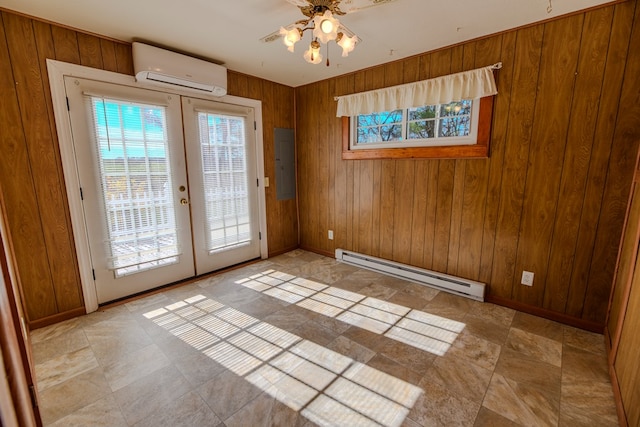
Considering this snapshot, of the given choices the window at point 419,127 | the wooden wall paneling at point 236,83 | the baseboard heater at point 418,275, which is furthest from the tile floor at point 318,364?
the wooden wall paneling at point 236,83

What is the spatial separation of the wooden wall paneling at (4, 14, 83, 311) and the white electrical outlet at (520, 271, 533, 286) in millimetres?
3951

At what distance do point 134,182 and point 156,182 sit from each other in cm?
19

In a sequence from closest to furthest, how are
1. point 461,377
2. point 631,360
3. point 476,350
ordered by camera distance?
point 631,360, point 461,377, point 476,350

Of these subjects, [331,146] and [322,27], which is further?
[331,146]

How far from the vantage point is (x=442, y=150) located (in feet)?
9.33

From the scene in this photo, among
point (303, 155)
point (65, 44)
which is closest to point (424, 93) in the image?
point (303, 155)

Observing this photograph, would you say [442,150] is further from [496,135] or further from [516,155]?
[516,155]

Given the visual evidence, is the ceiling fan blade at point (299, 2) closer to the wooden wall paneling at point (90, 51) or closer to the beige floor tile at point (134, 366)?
the wooden wall paneling at point (90, 51)

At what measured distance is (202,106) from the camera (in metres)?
3.09

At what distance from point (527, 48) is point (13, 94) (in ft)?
13.1

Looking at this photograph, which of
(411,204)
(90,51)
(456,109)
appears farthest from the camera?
(411,204)

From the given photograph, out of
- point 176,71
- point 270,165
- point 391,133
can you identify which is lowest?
point 270,165

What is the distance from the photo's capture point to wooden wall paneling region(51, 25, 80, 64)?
2.23 m

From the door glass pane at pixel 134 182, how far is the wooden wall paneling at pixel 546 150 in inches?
133
